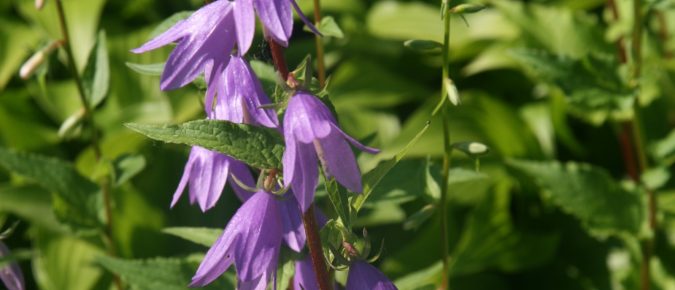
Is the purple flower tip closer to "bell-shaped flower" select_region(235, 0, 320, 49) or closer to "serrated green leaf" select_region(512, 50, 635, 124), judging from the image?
"bell-shaped flower" select_region(235, 0, 320, 49)

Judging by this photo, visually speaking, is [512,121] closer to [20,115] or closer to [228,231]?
[20,115]

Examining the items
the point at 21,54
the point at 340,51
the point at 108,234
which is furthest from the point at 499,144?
the point at 21,54

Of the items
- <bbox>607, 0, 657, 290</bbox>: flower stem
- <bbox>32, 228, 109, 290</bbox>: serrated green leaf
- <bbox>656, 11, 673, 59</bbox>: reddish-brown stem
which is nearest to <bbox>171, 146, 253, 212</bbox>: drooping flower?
<bbox>607, 0, 657, 290</bbox>: flower stem

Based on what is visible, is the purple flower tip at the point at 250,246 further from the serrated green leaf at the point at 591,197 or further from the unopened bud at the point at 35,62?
the serrated green leaf at the point at 591,197

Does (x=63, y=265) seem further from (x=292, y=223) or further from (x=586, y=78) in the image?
(x=292, y=223)

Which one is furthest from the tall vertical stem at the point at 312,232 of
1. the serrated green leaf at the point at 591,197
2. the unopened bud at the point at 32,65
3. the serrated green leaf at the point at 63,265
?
the serrated green leaf at the point at 63,265
